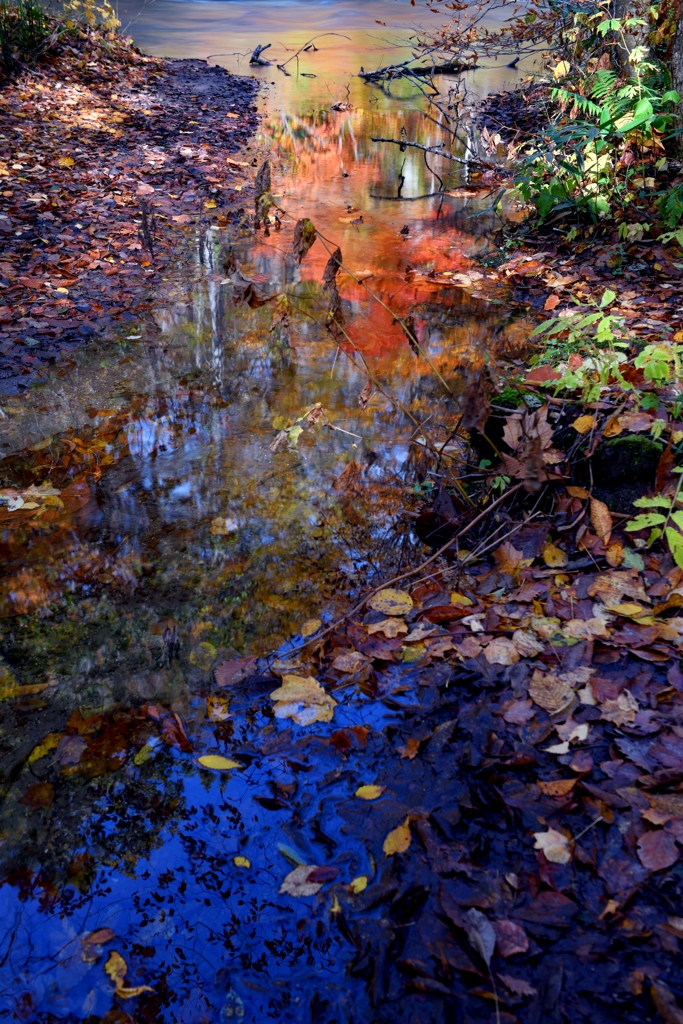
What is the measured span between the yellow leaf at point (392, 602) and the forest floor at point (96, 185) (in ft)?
9.71

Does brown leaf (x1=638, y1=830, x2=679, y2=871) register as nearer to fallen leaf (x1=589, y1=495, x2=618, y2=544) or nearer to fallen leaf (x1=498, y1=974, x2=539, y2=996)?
fallen leaf (x1=498, y1=974, x2=539, y2=996)

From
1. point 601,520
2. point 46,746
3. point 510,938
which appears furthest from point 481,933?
point 601,520

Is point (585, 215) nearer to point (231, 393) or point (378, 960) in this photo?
point (231, 393)

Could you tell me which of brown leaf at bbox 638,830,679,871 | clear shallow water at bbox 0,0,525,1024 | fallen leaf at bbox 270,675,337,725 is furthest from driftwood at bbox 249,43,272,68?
brown leaf at bbox 638,830,679,871

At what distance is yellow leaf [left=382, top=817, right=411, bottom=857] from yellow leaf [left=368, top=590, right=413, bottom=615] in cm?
98

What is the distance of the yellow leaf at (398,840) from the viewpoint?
2.07 metres

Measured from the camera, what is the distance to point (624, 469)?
3172 mm

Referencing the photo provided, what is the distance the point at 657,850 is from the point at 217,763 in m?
1.38

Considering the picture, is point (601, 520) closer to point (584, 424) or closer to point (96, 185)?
point (584, 424)

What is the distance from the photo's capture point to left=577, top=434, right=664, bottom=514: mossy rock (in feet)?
10.3

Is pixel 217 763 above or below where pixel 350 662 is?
below

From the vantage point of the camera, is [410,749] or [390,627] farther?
[390,627]

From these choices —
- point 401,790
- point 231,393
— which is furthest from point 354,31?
point 401,790

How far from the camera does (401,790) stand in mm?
2248
